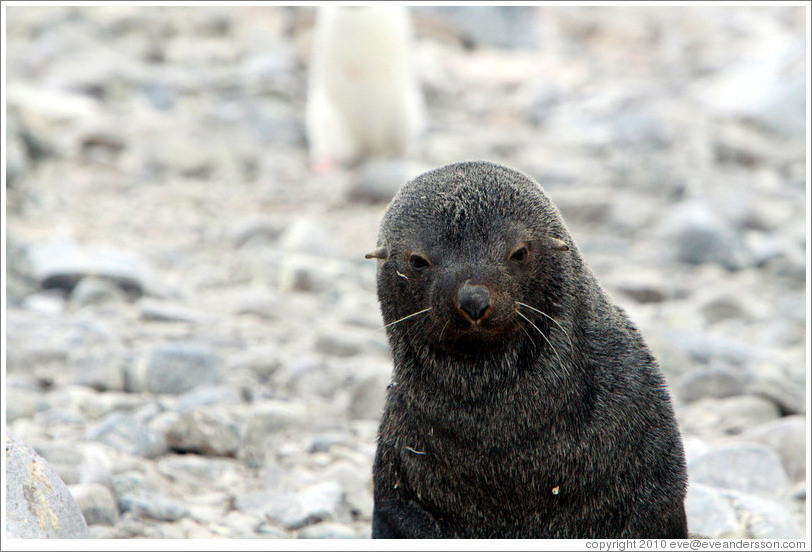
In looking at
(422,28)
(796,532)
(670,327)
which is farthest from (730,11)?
(796,532)

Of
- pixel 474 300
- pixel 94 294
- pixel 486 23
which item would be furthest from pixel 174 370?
pixel 486 23

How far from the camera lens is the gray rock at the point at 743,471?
4.30m

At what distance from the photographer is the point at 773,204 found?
31.6ft

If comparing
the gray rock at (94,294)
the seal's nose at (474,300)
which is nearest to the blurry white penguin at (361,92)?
the gray rock at (94,294)

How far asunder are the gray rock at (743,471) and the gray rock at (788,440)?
Result: 24cm

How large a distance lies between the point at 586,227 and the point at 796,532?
5.95 metres

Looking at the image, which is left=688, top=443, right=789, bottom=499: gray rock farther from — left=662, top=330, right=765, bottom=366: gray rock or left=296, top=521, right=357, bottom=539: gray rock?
left=662, top=330, right=765, bottom=366: gray rock

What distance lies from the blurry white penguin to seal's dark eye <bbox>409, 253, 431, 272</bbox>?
8579 mm

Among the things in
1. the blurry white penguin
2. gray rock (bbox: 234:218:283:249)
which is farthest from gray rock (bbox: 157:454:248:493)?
the blurry white penguin

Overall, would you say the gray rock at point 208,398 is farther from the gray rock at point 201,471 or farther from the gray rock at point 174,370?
the gray rock at point 201,471

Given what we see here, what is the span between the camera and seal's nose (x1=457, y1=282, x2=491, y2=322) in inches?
112

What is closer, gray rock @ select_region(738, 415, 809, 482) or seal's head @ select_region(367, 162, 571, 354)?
seal's head @ select_region(367, 162, 571, 354)

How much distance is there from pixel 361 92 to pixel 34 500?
9.16 meters

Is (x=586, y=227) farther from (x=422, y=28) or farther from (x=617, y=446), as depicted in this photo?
(x=422, y=28)
